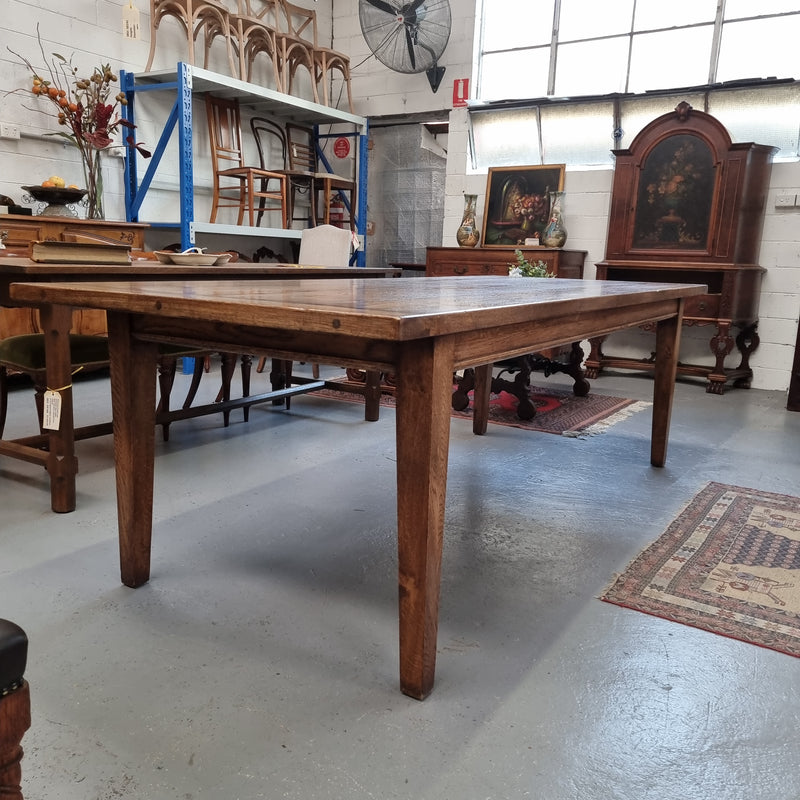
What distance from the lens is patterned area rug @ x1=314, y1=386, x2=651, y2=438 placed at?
3.52 metres

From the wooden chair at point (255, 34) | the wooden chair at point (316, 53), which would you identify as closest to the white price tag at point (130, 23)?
the wooden chair at point (255, 34)

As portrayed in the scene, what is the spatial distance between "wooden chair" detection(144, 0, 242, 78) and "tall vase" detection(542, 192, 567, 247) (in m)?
2.55

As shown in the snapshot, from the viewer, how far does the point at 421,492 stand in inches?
49.4

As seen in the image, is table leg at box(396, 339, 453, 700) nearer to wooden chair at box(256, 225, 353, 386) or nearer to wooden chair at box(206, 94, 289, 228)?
wooden chair at box(256, 225, 353, 386)

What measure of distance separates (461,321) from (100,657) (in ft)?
3.25

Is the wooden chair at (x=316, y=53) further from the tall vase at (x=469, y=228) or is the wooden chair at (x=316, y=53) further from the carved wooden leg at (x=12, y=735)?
the carved wooden leg at (x=12, y=735)

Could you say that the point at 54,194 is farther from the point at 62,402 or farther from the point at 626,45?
the point at 626,45

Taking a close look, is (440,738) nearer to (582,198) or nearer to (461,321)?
(461,321)

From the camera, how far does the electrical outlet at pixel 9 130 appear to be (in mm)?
4246

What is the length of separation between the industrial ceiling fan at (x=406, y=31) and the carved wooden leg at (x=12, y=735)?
225 inches

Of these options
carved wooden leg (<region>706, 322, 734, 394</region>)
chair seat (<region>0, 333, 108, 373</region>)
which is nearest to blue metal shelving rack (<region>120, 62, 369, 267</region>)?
chair seat (<region>0, 333, 108, 373</region>)

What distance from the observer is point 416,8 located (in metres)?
5.44

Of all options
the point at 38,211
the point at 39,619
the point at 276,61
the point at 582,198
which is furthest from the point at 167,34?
the point at 39,619

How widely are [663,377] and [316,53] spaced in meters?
4.50
